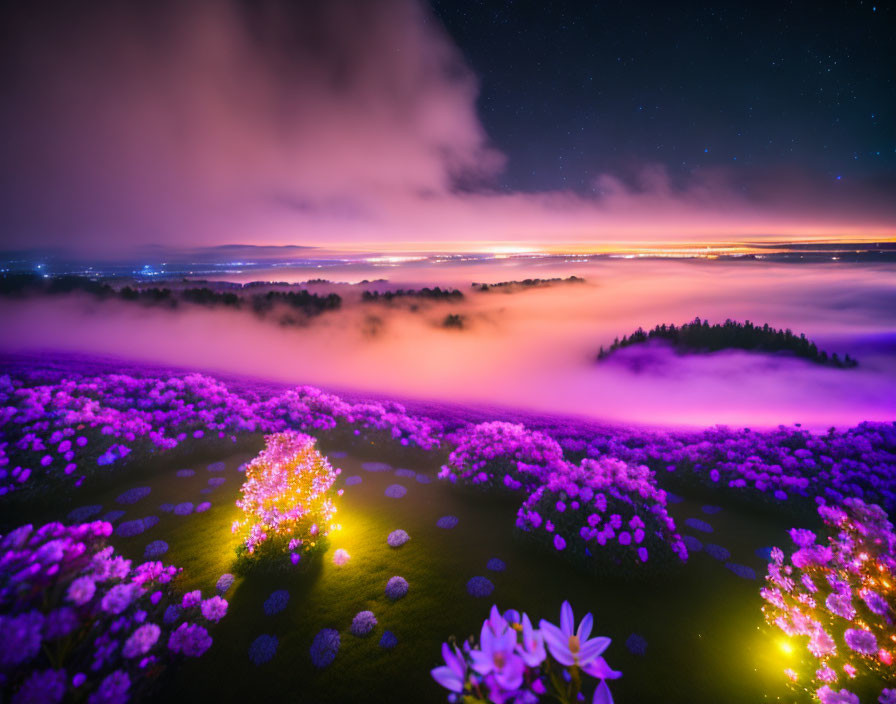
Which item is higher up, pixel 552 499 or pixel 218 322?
pixel 552 499

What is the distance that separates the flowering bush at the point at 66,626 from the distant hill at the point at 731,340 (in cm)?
2943

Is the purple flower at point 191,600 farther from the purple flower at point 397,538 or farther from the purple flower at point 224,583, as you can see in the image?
the purple flower at point 397,538

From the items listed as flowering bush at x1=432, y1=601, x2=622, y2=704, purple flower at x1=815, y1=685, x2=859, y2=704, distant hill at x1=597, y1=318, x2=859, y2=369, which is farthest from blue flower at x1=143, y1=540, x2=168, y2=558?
distant hill at x1=597, y1=318, x2=859, y2=369

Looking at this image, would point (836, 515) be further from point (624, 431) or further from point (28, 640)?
point (624, 431)

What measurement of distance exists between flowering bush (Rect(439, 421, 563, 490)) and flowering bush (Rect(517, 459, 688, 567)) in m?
1.20

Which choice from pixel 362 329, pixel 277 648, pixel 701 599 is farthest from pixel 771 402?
pixel 362 329

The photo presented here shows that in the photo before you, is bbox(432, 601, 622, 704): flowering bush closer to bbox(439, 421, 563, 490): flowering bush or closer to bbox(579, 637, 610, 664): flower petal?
bbox(579, 637, 610, 664): flower petal

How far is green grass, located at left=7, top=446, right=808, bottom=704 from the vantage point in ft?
11.6

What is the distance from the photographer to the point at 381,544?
554 centimetres

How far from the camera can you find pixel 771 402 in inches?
598

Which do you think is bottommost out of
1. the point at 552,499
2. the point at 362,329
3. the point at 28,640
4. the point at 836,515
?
the point at 362,329

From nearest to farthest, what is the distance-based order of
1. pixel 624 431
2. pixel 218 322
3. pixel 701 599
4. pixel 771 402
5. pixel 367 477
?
pixel 701 599 → pixel 367 477 → pixel 624 431 → pixel 771 402 → pixel 218 322

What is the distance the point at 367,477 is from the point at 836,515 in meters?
7.26

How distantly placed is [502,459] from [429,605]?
3.48 metres
